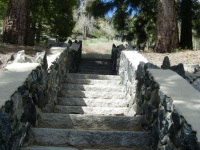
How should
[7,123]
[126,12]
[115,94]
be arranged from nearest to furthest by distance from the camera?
[7,123] → [115,94] → [126,12]

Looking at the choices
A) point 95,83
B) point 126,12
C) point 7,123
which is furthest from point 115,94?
point 126,12

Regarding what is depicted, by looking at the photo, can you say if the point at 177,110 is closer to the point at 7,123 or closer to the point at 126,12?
the point at 7,123

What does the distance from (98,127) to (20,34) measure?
4151 mm

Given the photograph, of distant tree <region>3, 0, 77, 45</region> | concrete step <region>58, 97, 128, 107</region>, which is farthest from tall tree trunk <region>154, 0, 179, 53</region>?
distant tree <region>3, 0, 77, 45</region>

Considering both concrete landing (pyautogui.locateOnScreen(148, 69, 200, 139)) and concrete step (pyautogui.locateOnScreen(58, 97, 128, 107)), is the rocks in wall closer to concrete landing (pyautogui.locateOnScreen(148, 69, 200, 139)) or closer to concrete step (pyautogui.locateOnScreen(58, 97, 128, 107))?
concrete landing (pyautogui.locateOnScreen(148, 69, 200, 139))

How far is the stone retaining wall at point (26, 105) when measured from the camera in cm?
250

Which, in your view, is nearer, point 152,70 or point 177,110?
point 177,110

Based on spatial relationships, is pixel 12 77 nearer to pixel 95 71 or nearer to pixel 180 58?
pixel 180 58

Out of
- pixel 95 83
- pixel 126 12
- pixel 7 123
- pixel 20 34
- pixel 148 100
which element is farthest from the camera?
pixel 126 12

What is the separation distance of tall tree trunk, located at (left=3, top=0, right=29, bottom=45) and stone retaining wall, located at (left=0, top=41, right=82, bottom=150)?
2.69m

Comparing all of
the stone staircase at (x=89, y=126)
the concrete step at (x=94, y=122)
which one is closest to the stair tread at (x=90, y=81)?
the stone staircase at (x=89, y=126)

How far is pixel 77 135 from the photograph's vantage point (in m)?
3.37

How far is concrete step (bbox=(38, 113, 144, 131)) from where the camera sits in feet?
12.6

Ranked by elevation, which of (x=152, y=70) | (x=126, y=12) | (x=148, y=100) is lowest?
(x=148, y=100)
